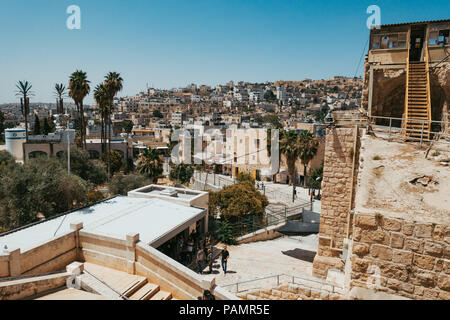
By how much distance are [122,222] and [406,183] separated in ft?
33.5

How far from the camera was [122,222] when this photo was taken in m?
11.9

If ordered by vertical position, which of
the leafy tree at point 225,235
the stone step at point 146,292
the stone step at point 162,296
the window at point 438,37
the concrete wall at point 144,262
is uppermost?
the window at point 438,37

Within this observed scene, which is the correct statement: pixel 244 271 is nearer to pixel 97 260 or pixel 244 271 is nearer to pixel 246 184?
pixel 97 260

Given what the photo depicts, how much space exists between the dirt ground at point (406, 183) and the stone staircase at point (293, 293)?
1958 mm

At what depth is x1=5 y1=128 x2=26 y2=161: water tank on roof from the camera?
40781 millimetres

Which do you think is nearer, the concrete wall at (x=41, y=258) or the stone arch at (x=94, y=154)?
the concrete wall at (x=41, y=258)

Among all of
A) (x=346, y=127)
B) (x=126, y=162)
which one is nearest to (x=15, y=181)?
(x=346, y=127)

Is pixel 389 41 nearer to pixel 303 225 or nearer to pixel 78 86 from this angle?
pixel 303 225

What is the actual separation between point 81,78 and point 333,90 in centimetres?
18125

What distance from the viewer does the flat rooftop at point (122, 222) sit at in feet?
34.5

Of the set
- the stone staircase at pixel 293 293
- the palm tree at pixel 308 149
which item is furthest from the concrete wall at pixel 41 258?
the palm tree at pixel 308 149

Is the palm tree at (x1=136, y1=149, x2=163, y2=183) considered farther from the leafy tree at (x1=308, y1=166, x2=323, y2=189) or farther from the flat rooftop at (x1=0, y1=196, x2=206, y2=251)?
the leafy tree at (x1=308, y1=166, x2=323, y2=189)

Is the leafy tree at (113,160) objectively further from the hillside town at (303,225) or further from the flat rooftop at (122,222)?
the flat rooftop at (122,222)

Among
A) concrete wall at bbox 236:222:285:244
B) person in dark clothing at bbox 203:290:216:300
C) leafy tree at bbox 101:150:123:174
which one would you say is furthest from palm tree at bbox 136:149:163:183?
person in dark clothing at bbox 203:290:216:300
